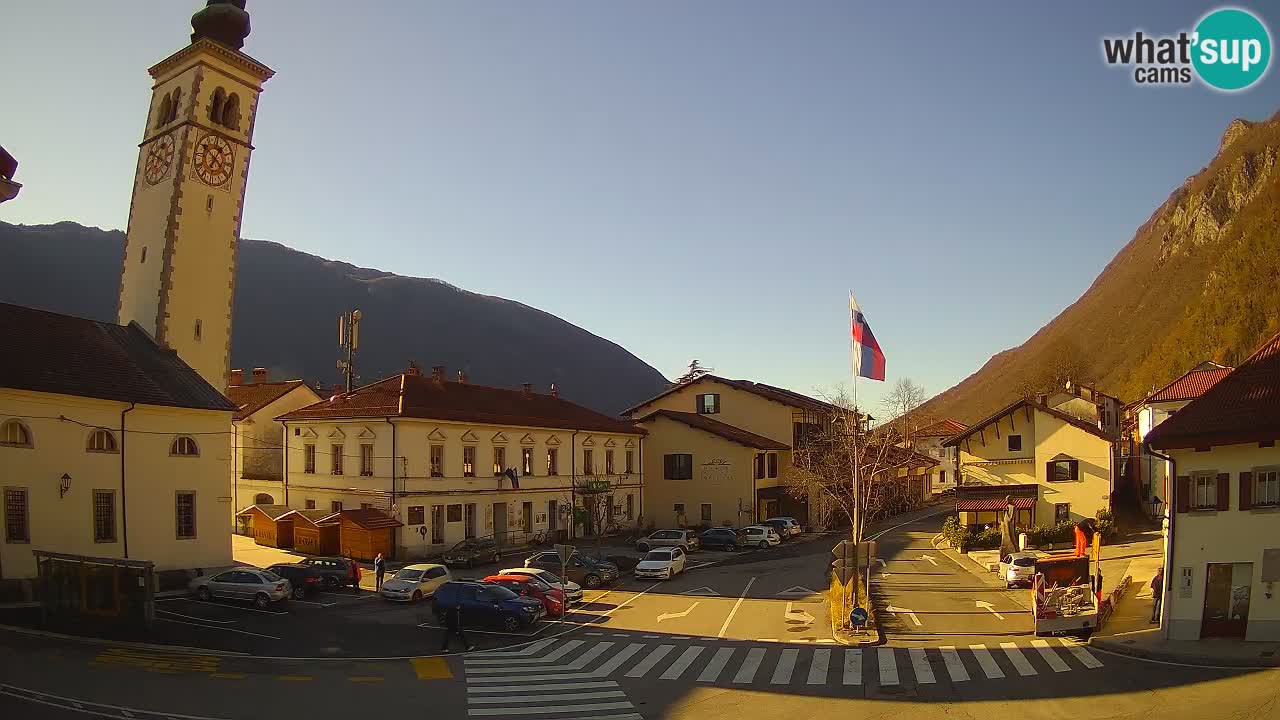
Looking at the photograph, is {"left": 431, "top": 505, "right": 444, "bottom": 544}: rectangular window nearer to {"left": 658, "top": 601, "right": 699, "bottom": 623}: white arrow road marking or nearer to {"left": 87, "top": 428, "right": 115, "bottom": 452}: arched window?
{"left": 87, "top": 428, "right": 115, "bottom": 452}: arched window

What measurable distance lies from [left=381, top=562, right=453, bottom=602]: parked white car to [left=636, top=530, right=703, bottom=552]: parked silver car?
16.2 meters

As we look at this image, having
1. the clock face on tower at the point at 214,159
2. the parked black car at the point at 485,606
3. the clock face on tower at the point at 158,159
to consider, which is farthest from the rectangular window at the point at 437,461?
the clock face on tower at the point at 158,159

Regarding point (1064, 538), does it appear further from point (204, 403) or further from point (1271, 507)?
point (204, 403)

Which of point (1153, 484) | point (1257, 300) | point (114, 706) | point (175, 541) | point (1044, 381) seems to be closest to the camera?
point (114, 706)

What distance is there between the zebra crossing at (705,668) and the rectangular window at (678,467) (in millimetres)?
36759

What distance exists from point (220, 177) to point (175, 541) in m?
18.6

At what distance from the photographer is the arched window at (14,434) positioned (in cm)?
2769

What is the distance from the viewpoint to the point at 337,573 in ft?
113

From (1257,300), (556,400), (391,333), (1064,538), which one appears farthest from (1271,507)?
(391,333)

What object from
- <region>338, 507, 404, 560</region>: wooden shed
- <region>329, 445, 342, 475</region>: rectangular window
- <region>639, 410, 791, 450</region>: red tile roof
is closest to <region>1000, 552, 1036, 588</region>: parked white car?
<region>639, 410, 791, 450</region>: red tile roof

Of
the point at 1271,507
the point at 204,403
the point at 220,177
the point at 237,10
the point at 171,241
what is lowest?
the point at 1271,507

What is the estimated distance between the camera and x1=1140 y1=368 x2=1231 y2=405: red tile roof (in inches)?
1833

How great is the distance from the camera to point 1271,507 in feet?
71.4

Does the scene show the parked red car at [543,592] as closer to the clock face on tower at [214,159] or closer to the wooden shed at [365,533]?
the wooden shed at [365,533]
